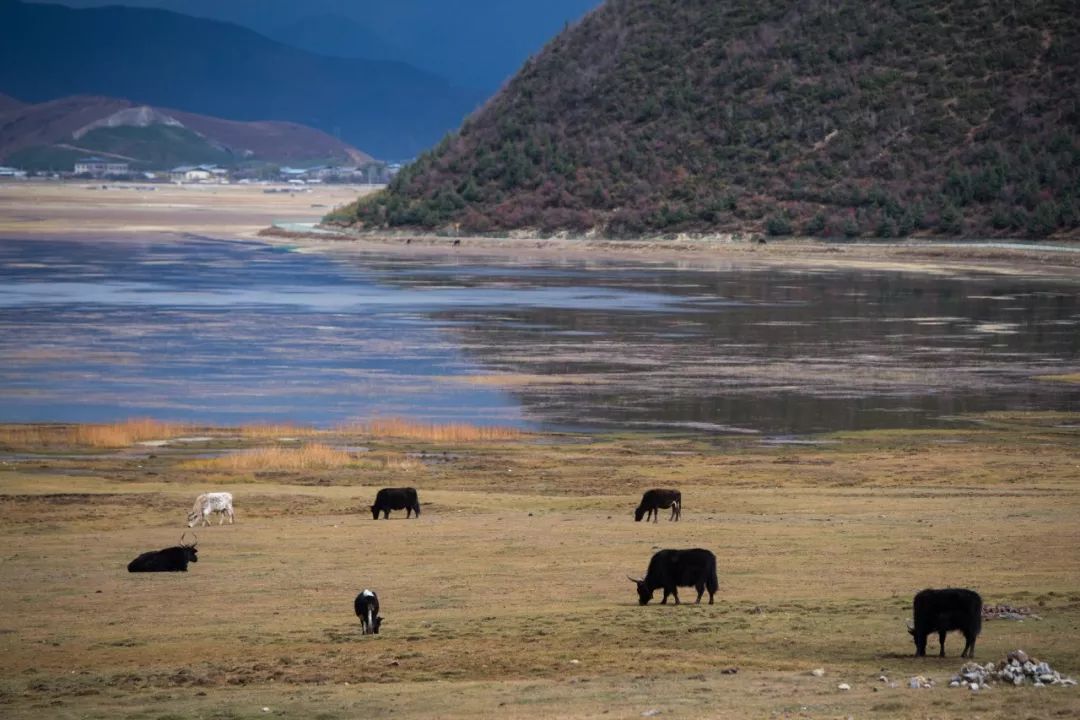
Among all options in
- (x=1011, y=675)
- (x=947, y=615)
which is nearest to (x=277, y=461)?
(x=947, y=615)

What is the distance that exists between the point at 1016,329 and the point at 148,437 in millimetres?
30759

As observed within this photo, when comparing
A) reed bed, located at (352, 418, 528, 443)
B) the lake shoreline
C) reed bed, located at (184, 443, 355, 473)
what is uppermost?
the lake shoreline

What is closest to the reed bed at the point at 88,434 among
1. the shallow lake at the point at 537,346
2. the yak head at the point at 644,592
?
the shallow lake at the point at 537,346

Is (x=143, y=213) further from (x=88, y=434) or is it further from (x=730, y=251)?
(x=88, y=434)

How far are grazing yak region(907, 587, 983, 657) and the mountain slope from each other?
85.0 metres

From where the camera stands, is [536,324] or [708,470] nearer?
[708,470]

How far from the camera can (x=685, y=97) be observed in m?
120

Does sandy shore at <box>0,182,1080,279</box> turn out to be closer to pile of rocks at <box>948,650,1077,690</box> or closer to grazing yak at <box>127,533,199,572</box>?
grazing yak at <box>127,533,199,572</box>

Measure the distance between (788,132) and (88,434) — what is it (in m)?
85.1

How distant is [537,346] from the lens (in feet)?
164

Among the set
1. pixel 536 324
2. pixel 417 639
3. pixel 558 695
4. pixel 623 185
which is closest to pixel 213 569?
pixel 417 639

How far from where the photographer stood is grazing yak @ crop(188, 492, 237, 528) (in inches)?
904

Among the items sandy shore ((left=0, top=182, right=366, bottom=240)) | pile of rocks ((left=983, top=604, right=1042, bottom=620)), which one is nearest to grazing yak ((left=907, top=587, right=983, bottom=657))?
pile of rocks ((left=983, top=604, right=1042, bottom=620))

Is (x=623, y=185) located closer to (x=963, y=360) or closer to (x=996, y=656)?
(x=963, y=360)
